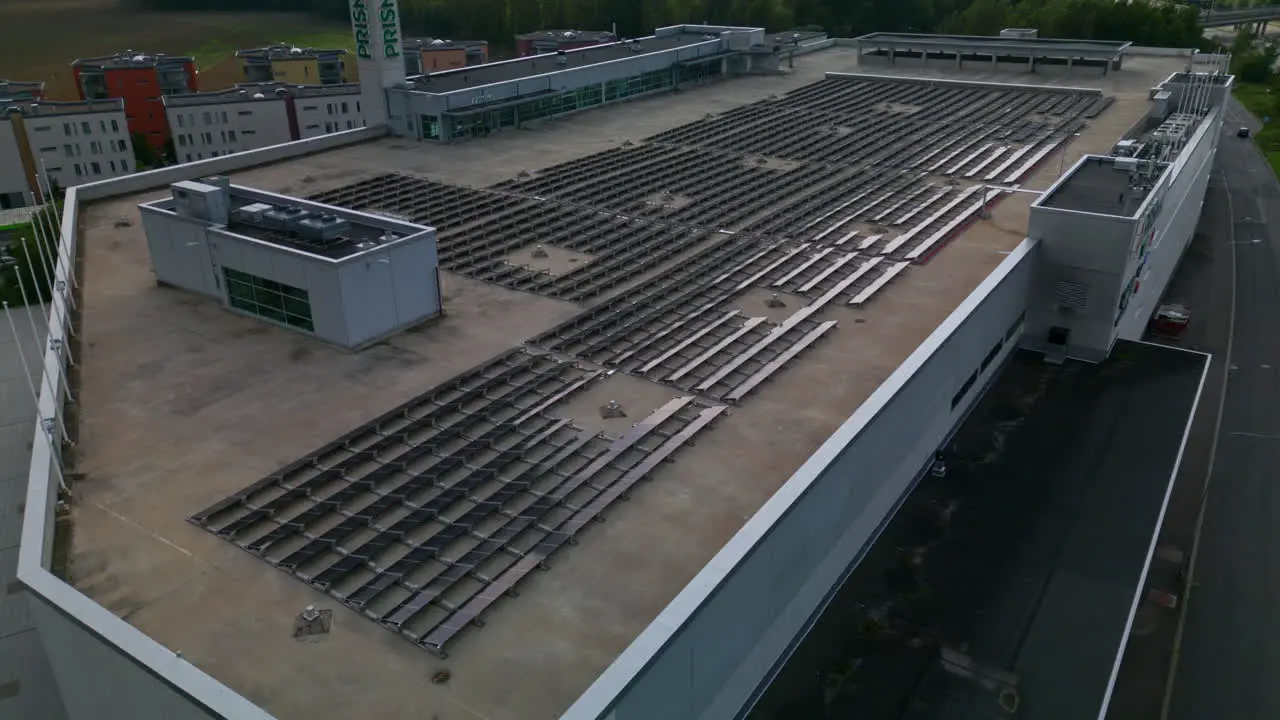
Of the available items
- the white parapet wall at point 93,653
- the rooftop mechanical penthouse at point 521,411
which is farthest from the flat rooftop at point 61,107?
the white parapet wall at point 93,653

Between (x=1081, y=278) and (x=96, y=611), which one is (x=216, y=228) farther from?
(x=1081, y=278)

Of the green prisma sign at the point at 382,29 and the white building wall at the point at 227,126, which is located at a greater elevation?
the green prisma sign at the point at 382,29

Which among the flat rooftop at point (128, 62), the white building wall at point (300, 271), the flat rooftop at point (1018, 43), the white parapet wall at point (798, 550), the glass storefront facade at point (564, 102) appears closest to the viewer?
the white parapet wall at point (798, 550)

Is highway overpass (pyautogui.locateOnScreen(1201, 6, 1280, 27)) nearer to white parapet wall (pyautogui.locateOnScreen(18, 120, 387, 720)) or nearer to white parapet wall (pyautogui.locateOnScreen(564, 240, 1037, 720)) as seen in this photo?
white parapet wall (pyautogui.locateOnScreen(564, 240, 1037, 720))

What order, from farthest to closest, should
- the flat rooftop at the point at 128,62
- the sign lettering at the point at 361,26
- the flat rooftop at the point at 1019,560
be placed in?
1. the flat rooftop at the point at 128,62
2. the sign lettering at the point at 361,26
3. the flat rooftop at the point at 1019,560

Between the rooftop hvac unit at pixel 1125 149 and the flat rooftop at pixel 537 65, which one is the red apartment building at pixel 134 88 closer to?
the flat rooftop at pixel 537 65

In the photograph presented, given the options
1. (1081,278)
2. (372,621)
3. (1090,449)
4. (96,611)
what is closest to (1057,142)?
(1081,278)

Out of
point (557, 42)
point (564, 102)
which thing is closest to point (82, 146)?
point (564, 102)
